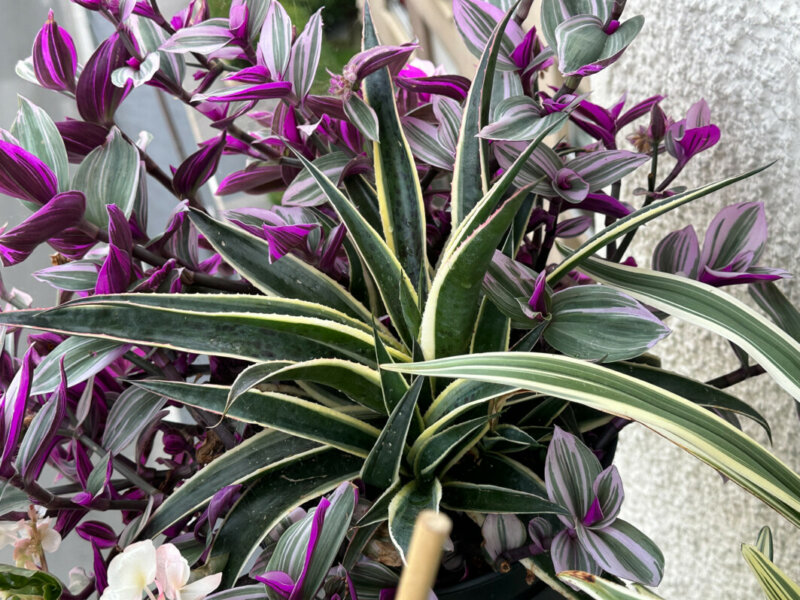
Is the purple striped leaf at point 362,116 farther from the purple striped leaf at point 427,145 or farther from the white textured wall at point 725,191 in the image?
the white textured wall at point 725,191

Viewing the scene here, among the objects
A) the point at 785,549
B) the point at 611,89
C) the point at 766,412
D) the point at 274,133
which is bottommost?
the point at 785,549

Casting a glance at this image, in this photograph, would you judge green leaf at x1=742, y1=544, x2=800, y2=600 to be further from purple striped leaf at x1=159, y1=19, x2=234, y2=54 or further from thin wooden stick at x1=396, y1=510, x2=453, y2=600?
purple striped leaf at x1=159, y1=19, x2=234, y2=54

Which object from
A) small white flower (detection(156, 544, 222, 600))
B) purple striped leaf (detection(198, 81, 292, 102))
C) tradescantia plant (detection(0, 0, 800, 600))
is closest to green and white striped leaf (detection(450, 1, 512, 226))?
tradescantia plant (detection(0, 0, 800, 600))

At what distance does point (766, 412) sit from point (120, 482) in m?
0.48

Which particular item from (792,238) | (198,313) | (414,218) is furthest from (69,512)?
(792,238)

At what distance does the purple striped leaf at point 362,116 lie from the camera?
1.29 ft

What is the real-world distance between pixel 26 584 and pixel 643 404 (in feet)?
0.86

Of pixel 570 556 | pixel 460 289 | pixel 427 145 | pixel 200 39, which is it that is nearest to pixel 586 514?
pixel 570 556

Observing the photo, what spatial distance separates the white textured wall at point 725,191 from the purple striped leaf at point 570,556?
10.9 inches

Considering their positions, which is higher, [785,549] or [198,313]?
[198,313]

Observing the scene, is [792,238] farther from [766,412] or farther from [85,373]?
[85,373]

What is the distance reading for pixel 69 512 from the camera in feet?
1.22

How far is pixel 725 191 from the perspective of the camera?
1.71ft

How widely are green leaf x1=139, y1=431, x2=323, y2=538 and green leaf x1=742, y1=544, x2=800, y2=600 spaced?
0.69 ft
